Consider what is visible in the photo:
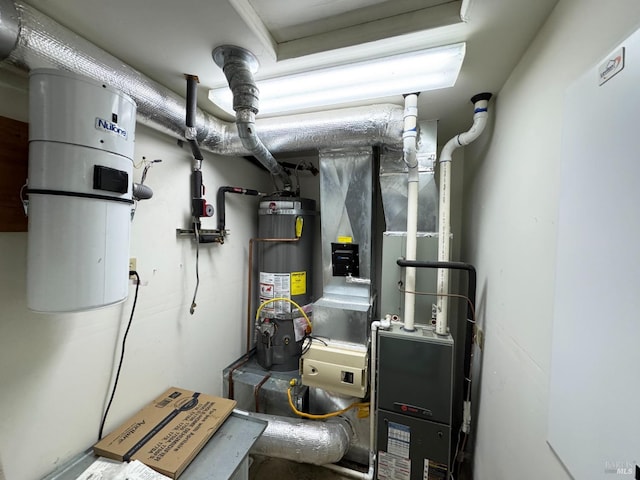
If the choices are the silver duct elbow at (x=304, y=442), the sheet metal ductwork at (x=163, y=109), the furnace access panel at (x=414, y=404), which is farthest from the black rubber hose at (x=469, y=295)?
the silver duct elbow at (x=304, y=442)

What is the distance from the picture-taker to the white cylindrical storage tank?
78 cm

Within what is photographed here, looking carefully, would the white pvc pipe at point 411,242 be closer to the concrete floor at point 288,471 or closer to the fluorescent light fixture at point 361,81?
the fluorescent light fixture at point 361,81

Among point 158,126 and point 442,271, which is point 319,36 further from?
point 442,271

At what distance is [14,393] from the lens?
93 centimetres

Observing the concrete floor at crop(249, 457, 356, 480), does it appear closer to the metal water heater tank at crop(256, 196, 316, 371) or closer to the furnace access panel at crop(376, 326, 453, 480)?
the furnace access panel at crop(376, 326, 453, 480)

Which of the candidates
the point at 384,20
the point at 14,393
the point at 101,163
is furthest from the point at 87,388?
the point at 384,20

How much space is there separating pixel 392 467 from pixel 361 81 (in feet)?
7.46

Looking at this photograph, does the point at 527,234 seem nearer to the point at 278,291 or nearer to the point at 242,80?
the point at 242,80

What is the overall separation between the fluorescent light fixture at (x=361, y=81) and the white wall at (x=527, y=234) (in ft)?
1.08

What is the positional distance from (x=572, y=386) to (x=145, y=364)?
1901mm

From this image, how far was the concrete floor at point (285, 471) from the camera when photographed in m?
1.77

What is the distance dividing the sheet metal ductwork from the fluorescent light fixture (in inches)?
5.0

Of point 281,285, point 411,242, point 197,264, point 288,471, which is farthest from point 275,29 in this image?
point 288,471
